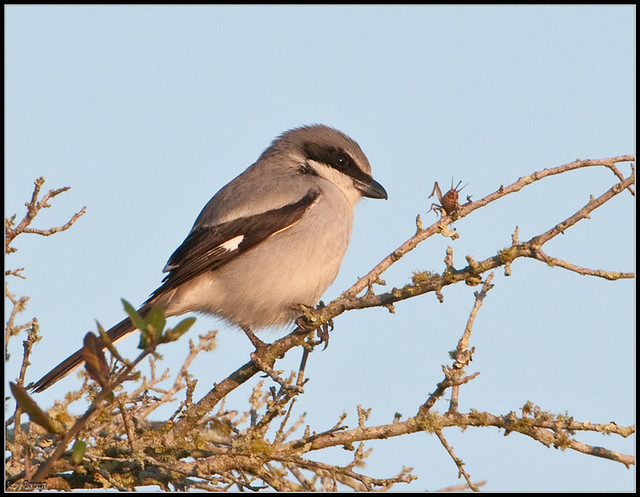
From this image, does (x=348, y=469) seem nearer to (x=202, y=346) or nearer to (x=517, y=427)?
(x=517, y=427)

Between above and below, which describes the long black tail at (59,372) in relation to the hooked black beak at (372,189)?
below

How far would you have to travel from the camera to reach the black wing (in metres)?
4.37

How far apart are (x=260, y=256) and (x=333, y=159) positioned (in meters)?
1.07

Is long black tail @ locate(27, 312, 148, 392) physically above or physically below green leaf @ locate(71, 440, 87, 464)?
above

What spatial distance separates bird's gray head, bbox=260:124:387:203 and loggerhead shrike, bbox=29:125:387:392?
355mm

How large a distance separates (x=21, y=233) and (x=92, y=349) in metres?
1.31

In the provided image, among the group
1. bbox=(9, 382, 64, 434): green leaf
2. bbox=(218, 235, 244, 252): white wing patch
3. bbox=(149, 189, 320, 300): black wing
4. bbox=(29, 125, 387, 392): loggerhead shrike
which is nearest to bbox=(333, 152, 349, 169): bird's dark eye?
bbox=(29, 125, 387, 392): loggerhead shrike

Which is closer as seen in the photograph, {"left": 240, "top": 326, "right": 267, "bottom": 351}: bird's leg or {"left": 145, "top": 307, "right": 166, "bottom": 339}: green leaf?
{"left": 145, "top": 307, "right": 166, "bottom": 339}: green leaf

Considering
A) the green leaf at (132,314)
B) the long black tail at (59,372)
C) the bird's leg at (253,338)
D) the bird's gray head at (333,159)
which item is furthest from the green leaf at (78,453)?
the bird's gray head at (333,159)

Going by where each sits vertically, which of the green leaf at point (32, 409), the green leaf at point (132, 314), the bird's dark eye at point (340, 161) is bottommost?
the green leaf at point (32, 409)

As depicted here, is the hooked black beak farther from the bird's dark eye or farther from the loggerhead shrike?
the loggerhead shrike

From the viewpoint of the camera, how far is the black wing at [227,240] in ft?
14.3

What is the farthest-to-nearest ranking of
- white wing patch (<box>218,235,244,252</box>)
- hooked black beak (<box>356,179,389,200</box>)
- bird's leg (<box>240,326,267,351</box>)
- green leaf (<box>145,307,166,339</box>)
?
hooked black beak (<box>356,179,389,200</box>), white wing patch (<box>218,235,244,252</box>), bird's leg (<box>240,326,267,351</box>), green leaf (<box>145,307,166,339</box>)

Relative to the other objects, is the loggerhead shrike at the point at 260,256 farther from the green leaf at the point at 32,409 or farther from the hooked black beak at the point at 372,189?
the green leaf at the point at 32,409
